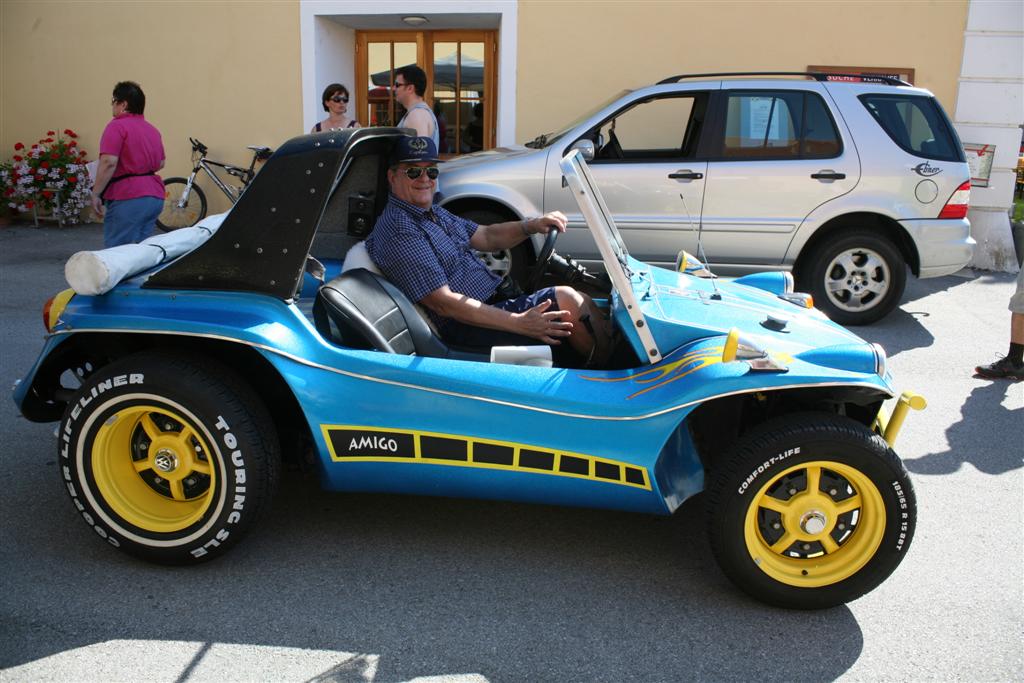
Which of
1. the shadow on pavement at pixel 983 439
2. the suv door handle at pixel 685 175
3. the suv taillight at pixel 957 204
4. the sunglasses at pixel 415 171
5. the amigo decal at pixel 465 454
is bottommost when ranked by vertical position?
the shadow on pavement at pixel 983 439

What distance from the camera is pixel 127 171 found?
624 cm

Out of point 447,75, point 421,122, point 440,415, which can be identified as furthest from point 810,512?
point 447,75

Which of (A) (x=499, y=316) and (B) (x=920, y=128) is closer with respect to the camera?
(A) (x=499, y=316)

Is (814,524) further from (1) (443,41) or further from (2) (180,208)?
(2) (180,208)

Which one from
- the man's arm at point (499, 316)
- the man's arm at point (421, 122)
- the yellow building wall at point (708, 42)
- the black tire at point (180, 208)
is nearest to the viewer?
the man's arm at point (499, 316)

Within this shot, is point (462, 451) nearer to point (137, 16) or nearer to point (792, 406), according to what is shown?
point (792, 406)

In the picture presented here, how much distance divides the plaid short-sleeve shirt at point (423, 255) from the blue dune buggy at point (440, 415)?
1.18 feet

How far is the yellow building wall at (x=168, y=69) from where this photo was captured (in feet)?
34.2

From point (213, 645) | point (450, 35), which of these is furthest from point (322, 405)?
point (450, 35)

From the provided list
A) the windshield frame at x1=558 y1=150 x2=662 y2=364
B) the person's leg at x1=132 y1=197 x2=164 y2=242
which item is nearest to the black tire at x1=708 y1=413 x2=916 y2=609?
the windshield frame at x1=558 y1=150 x2=662 y2=364

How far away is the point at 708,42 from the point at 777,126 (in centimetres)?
306

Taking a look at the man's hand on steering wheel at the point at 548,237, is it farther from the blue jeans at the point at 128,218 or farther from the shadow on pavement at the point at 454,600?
the blue jeans at the point at 128,218

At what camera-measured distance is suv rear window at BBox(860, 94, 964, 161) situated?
271 inches

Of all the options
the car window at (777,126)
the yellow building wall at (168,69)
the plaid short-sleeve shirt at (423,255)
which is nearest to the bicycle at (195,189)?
the yellow building wall at (168,69)
